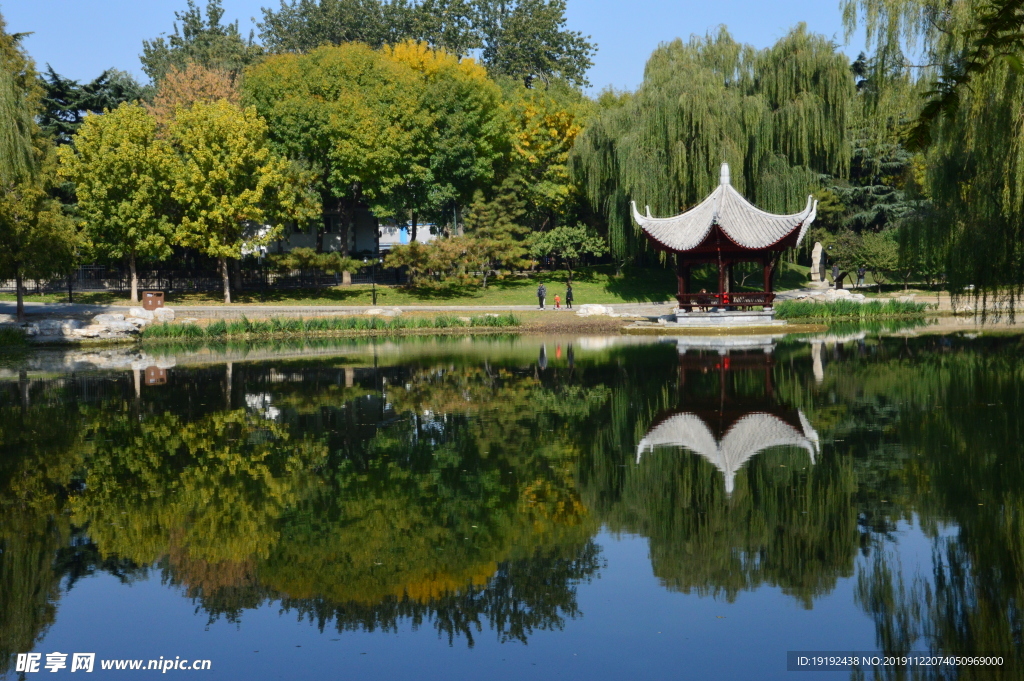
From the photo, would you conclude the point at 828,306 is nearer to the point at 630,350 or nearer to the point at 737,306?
the point at 737,306

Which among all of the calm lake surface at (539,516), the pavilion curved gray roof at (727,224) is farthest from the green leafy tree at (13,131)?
the pavilion curved gray roof at (727,224)

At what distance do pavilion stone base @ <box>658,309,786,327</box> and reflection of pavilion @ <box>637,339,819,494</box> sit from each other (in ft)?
49.2

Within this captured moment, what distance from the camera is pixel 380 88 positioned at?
5322 centimetres

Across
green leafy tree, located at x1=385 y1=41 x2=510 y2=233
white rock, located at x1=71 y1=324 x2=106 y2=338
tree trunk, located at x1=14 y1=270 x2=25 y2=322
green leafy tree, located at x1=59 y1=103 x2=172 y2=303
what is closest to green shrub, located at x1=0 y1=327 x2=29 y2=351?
white rock, located at x1=71 y1=324 x2=106 y2=338

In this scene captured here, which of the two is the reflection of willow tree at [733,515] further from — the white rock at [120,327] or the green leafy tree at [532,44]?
the green leafy tree at [532,44]

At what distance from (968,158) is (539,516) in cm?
1254

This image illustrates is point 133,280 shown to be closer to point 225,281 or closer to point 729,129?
point 225,281

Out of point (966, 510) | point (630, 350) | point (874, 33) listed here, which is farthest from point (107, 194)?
point (966, 510)

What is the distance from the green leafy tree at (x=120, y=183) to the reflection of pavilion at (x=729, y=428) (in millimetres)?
31738

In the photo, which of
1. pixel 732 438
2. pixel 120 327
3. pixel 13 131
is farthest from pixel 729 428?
pixel 120 327

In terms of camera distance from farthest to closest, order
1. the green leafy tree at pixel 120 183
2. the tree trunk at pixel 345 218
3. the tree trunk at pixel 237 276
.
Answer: the tree trunk at pixel 345 218 → the tree trunk at pixel 237 276 → the green leafy tree at pixel 120 183

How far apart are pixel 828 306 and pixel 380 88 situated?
25816mm

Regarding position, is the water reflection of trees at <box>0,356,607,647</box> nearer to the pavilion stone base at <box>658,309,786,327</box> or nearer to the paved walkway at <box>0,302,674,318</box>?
the pavilion stone base at <box>658,309,786,327</box>

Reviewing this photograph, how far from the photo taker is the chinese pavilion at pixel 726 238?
38.3m
